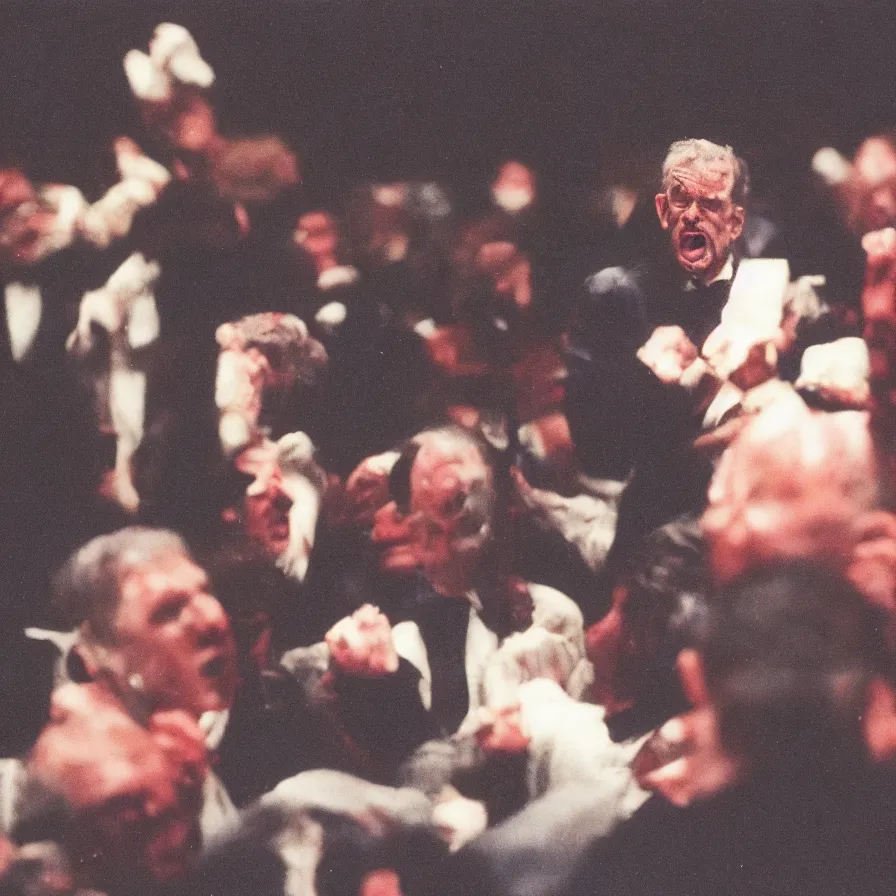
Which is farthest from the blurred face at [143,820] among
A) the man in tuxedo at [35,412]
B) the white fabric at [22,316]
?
the white fabric at [22,316]

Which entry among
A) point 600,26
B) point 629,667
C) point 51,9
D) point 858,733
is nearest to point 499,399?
point 629,667

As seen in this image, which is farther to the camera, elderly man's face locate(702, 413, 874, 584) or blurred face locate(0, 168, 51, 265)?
blurred face locate(0, 168, 51, 265)

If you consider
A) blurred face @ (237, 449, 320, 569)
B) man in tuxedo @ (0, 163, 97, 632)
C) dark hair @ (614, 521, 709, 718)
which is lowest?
dark hair @ (614, 521, 709, 718)

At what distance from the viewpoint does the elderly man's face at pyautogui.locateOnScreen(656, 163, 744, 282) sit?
2.59 m

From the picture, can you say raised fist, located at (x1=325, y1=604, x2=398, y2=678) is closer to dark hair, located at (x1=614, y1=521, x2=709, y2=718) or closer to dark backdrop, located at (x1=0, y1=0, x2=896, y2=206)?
dark hair, located at (x1=614, y1=521, x2=709, y2=718)

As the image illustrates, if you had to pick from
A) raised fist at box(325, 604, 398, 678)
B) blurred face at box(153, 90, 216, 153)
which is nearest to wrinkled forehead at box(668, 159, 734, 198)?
blurred face at box(153, 90, 216, 153)

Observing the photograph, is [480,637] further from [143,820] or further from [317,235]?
[317,235]

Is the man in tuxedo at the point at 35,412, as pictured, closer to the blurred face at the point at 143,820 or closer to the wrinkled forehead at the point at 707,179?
the blurred face at the point at 143,820

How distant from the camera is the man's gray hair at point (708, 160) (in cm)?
259

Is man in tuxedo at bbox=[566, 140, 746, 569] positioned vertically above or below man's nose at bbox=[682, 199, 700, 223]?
below

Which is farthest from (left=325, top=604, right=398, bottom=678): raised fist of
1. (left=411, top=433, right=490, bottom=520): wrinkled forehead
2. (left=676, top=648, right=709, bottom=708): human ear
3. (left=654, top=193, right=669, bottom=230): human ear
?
(left=654, top=193, right=669, bottom=230): human ear

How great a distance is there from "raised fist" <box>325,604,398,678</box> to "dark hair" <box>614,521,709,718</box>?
0.53 metres

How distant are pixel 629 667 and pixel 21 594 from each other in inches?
56.9

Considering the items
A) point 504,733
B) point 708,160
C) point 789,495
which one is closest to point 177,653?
point 504,733
